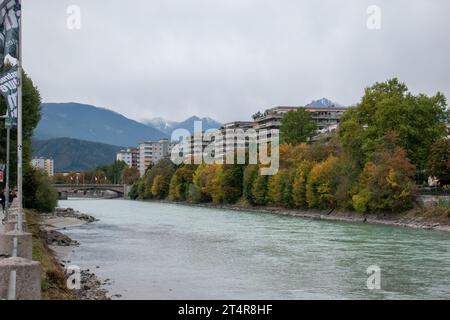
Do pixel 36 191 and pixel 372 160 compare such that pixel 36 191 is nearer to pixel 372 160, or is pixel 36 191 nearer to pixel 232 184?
pixel 372 160

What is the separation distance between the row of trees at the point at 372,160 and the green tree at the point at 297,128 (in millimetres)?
18346

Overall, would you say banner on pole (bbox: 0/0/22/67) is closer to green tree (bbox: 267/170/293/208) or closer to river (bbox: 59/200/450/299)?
river (bbox: 59/200/450/299)

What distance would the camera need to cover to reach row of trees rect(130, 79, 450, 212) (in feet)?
239

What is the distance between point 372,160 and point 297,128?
49250 millimetres

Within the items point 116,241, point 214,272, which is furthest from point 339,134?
point 214,272

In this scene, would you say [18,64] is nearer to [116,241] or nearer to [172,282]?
[172,282]

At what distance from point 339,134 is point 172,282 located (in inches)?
2424

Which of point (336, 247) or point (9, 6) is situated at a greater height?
point (9, 6)

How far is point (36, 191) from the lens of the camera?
7162 cm

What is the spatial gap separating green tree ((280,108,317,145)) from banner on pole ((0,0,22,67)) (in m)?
106

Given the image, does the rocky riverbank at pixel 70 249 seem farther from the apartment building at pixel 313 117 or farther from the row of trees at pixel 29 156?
the apartment building at pixel 313 117

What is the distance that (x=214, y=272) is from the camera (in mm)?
31156

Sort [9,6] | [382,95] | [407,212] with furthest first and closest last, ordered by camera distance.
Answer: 1. [382,95]
2. [407,212]
3. [9,6]
